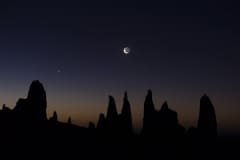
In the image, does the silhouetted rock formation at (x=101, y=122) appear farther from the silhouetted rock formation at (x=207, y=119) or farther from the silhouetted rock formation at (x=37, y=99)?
the silhouetted rock formation at (x=207, y=119)

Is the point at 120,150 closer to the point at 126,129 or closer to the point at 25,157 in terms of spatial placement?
the point at 126,129

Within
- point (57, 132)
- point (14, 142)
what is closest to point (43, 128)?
point (57, 132)

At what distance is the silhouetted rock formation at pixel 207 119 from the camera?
258 feet

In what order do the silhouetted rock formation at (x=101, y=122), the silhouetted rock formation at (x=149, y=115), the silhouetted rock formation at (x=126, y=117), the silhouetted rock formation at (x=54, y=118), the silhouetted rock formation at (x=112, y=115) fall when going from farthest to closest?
the silhouetted rock formation at (x=101, y=122)
the silhouetted rock formation at (x=112, y=115)
the silhouetted rock formation at (x=54, y=118)
the silhouetted rock formation at (x=126, y=117)
the silhouetted rock formation at (x=149, y=115)

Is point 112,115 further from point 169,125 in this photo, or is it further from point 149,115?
point 169,125

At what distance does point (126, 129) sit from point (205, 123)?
2223cm

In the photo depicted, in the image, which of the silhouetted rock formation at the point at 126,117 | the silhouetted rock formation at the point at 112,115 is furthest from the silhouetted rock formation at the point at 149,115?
the silhouetted rock formation at the point at 112,115

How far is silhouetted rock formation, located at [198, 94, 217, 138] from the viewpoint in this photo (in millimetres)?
78625

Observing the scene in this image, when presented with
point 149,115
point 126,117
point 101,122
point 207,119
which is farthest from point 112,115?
point 207,119

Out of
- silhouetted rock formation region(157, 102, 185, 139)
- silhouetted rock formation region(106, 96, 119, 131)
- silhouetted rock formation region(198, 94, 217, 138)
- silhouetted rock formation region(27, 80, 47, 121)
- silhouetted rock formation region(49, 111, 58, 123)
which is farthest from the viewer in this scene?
silhouetted rock formation region(106, 96, 119, 131)

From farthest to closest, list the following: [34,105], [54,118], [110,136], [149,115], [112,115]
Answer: [54,118], [112,115], [149,115], [110,136], [34,105]

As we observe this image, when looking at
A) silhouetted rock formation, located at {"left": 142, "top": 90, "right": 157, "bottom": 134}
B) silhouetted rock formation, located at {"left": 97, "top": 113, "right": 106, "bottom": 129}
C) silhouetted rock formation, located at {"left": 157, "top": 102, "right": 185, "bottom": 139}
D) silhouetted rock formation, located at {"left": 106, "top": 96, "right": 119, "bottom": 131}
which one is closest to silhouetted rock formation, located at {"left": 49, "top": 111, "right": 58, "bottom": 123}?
silhouetted rock formation, located at {"left": 97, "top": 113, "right": 106, "bottom": 129}

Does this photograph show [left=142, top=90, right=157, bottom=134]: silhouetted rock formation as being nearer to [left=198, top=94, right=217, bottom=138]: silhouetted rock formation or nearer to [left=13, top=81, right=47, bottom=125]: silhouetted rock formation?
[left=198, top=94, right=217, bottom=138]: silhouetted rock formation

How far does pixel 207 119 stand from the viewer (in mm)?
78812
